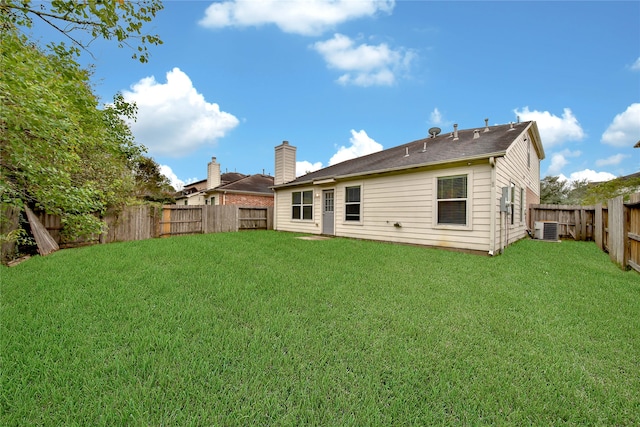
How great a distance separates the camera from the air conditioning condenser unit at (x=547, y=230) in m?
10.3

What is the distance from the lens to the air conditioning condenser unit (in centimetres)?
1034

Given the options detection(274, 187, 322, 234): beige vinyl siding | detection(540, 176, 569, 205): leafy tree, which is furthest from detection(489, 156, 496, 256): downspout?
detection(540, 176, 569, 205): leafy tree

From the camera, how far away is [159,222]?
10617 mm

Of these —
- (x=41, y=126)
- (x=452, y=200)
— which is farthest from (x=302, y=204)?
(x=41, y=126)

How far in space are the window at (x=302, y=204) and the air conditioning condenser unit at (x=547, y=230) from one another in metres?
9.23

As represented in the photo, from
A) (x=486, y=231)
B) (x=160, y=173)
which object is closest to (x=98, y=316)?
(x=486, y=231)

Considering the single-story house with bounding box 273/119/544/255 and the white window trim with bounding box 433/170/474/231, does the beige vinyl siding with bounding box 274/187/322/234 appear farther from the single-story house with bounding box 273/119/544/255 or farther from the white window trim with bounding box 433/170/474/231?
the white window trim with bounding box 433/170/474/231

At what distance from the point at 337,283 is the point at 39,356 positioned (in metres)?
3.37

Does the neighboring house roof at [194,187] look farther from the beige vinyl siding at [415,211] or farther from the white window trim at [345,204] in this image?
the beige vinyl siding at [415,211]

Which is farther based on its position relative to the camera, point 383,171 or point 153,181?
point 153,181

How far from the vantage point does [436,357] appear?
232 cm

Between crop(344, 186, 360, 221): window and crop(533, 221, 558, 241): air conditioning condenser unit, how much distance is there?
7199 millimetres

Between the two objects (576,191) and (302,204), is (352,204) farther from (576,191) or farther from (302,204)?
(576,191)

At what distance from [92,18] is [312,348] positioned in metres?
4.93
